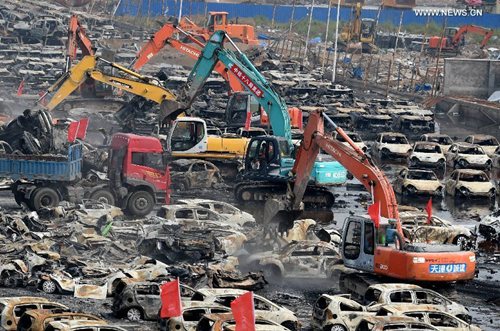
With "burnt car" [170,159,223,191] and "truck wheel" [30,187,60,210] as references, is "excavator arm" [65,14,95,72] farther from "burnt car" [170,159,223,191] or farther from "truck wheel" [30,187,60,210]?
"truck wheel" [30,187,60,210]

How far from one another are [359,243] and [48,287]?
7.10 metres

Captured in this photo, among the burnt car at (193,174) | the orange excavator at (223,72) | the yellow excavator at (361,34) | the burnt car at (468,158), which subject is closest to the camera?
the burnt car at (193,174)

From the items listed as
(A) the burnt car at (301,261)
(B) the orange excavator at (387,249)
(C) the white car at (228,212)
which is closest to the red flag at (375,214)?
(B) the orange excavator at (387,249)

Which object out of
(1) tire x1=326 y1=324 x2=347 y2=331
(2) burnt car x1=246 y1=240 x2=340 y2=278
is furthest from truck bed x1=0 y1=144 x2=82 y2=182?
(1) tire x1=326 y1=324 x2=347 y2=331

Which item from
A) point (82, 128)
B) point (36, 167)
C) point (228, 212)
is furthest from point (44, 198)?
point (82, 128)

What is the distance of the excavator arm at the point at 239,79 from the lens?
43.8 m

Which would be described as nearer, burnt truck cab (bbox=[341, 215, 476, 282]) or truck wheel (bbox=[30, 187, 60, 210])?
burnt truck cab (bbox=[341, 215, 476, 282])

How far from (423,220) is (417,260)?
7.70m

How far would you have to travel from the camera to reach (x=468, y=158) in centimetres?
5000

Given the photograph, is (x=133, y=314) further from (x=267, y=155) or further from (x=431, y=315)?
(x=267, y=155)

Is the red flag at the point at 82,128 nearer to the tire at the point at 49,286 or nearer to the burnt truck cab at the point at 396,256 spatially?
the tire at the point at 49,286

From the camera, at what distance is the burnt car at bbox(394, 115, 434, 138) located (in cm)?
6225

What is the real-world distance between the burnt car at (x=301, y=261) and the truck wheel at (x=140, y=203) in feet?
26.2

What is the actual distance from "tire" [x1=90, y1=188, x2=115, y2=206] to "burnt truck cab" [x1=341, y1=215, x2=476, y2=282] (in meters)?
11.5
